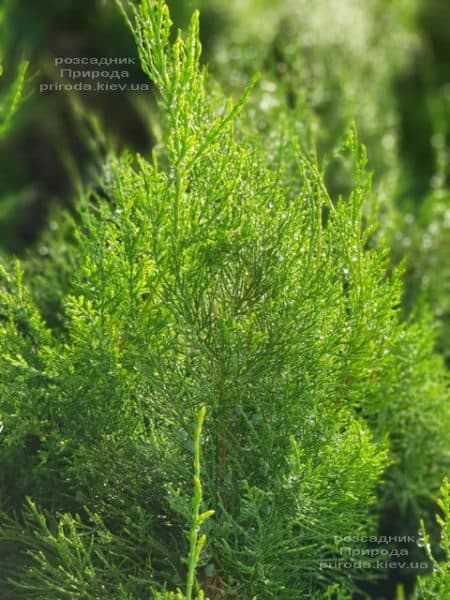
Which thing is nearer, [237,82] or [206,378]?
[206,378]

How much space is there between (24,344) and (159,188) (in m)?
0.24

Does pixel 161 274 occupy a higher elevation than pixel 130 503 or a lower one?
higher

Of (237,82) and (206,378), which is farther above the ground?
(237,82)

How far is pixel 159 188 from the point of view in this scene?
88 cm

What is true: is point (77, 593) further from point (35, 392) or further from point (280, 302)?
point (280, 302)

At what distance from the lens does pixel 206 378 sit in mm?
941

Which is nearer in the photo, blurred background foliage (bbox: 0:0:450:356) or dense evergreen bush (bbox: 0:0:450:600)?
dense evergreen bush (bbox: 0:0:450:600)

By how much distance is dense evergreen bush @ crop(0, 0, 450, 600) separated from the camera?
0.90 m

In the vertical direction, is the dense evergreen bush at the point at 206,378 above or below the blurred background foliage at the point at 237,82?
below

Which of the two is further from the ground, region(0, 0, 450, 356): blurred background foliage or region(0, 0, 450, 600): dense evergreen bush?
region(0, 0, 450, 356): blurred background foliage

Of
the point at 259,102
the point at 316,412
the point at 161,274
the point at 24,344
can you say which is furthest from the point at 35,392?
the point at 259,102

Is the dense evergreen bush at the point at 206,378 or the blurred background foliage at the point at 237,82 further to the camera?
the blurred background foliage at the point at 237,82

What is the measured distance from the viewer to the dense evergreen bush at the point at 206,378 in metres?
0.90

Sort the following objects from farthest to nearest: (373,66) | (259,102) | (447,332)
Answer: (373,66), (447,332), (259,102)
